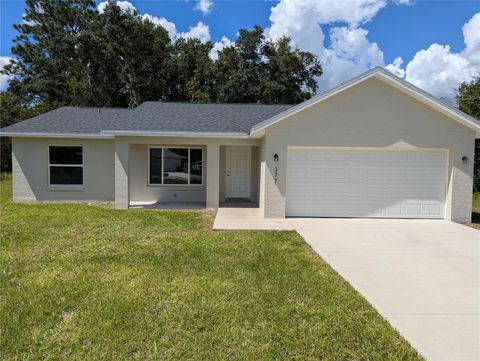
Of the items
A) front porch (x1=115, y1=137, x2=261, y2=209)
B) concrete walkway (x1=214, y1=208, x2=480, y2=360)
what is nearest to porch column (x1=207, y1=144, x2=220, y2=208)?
front porch (x1=115, y1=137, x2=261, y2=209)

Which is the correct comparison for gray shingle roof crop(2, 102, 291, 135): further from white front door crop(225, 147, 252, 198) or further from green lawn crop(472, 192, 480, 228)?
green lawn crop(472, 192, 480, 228)

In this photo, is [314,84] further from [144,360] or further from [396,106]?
[144,360]

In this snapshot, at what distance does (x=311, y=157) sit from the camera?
1077 cm

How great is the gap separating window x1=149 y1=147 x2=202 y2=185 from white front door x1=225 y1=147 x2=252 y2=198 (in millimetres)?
1231

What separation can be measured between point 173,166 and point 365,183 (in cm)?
729

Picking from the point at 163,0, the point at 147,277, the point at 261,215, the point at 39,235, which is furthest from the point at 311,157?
the point at 163,0

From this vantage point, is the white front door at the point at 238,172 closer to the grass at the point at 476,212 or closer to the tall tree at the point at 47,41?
the grass at the point at 476,212

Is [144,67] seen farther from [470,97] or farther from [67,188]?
→ [470,97]

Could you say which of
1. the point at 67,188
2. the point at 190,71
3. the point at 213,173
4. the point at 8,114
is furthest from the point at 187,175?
the point at 8,114

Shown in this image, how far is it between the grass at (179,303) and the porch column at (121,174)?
4.19m

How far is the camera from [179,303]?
433 cm

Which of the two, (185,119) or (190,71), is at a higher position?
(190,71)

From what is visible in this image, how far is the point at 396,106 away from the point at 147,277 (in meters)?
8.86

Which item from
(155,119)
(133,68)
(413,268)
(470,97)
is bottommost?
(413,268)
